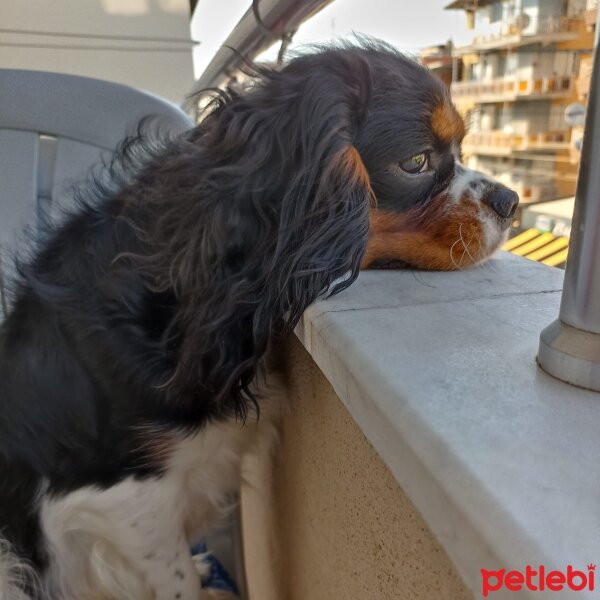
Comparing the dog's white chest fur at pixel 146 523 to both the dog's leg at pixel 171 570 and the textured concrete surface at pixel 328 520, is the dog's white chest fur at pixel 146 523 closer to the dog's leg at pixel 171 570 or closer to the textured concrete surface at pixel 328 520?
the dog's leg at pixel 171 570

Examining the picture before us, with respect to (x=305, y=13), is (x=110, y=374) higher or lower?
lower

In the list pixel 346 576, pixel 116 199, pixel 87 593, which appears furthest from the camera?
pixel 87 593

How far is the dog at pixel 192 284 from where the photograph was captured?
0.81 m

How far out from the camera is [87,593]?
3.77ft

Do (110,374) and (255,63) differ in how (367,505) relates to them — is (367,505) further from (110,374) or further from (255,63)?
(255,63)

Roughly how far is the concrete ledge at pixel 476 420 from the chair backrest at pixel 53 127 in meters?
1.14

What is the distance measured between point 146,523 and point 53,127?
1.12m

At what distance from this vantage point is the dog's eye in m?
0.96

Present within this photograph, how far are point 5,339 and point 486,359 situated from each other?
2.81 feet

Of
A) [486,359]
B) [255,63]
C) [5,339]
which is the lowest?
[5,339]

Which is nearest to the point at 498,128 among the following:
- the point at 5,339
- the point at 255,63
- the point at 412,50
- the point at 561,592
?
the point at 412,50

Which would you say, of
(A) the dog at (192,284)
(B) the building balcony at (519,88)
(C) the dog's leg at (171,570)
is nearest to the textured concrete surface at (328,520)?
(A) the dog at (192,284)

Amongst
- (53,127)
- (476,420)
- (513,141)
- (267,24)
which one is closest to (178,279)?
(476,420)

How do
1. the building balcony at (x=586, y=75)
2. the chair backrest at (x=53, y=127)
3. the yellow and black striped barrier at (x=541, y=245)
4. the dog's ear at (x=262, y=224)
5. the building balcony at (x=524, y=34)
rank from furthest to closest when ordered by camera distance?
the building balcony at (x=524, y=34)
the chair backrest at (x=53, y=127)
the yellow and black striped barrier at (x=541, y=245)
the dog's ear at (x=262, y=224)
the building balcony at (x=586, y=75)
